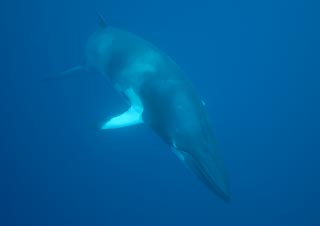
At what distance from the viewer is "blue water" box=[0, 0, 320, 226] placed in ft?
51.5

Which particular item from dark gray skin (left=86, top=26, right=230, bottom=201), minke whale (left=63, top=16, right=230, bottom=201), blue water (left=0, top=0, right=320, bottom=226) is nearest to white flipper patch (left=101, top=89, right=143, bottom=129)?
minke whale (left=63, top=16, right=230, bottom=201)

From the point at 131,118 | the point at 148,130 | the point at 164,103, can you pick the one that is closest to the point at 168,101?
the point at 164,103

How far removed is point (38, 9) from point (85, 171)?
7999 millimetres

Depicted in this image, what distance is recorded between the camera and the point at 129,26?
61.7ft

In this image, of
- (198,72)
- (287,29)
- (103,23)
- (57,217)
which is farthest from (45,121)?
(287,29)

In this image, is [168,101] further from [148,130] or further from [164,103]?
[148,130]

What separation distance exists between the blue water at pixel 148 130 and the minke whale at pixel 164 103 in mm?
7326

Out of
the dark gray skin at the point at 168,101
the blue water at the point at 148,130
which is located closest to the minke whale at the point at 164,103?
the dark gray skin at the point at 168,101

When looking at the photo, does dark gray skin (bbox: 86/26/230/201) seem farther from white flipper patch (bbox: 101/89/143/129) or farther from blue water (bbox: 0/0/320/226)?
blue water (bbox: 0/0/320/226)

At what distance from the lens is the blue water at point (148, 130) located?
1571 cm

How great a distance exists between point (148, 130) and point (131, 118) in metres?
8.27

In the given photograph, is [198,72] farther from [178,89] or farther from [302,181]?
[178,89]

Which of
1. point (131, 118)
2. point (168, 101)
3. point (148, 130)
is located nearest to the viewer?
point (168, 101)

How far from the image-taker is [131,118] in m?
6.77
